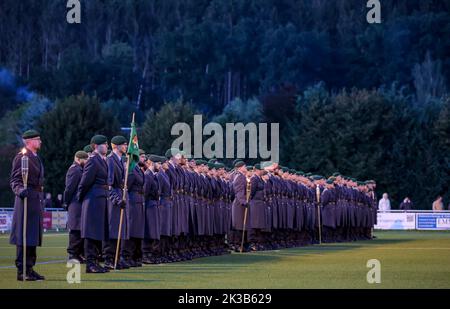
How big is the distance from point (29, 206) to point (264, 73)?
372 ft

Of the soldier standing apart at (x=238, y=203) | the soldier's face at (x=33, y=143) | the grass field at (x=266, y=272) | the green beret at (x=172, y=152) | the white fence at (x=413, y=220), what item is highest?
→ the soldier's face at (x=33, y=143)

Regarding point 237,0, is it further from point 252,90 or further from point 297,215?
point 297,215

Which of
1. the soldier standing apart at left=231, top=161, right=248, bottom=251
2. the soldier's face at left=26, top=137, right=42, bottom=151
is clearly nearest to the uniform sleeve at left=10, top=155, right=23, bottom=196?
the soldier's face at left=26, top=137, right=42, bottom=151

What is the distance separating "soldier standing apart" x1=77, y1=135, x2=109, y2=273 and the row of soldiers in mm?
18

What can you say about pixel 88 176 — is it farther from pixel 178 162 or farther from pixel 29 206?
pixel 178 162

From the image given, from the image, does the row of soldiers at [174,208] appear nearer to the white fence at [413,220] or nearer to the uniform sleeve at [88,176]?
the uniform sleeve at [88,176]

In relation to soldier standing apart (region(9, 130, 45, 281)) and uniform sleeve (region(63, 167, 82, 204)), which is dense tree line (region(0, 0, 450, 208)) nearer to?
uniform sleeve (region(63, 167, 82, 204))

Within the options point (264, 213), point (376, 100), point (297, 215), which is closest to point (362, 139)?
point (376, 100)

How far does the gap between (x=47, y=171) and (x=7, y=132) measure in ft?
57.8

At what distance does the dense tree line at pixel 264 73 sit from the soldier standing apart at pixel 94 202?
5966 cm

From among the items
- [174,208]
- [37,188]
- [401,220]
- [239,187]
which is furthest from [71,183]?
[401,220]

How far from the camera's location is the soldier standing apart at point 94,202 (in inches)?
871

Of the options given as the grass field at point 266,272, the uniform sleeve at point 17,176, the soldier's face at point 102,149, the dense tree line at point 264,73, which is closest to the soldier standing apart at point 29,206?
→ the uniform sleeve at point 17,176

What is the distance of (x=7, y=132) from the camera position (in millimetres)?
94312
